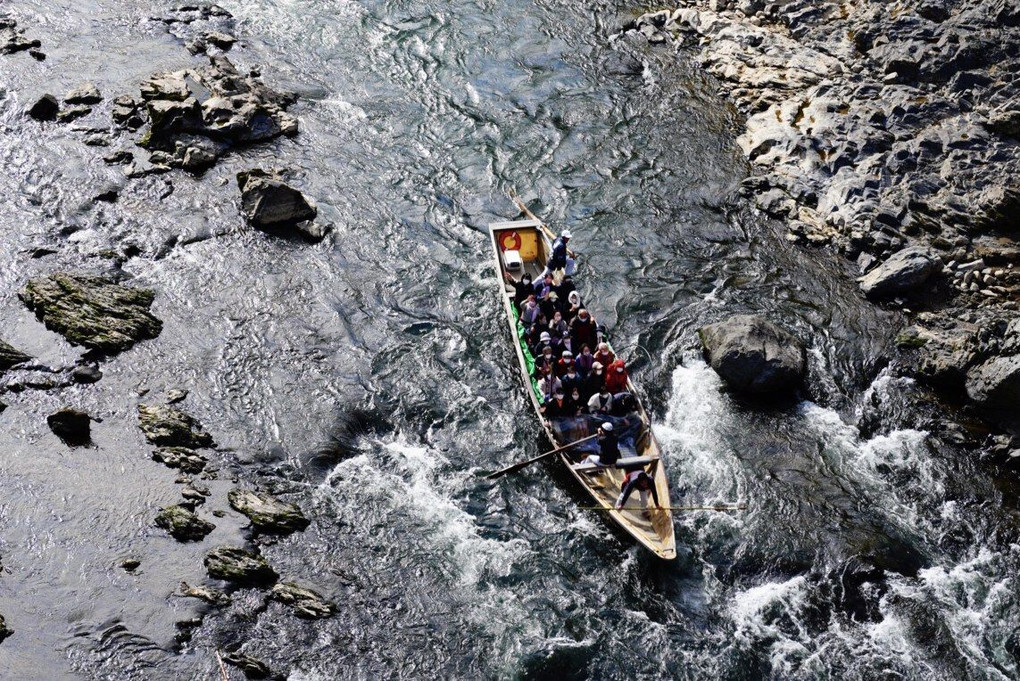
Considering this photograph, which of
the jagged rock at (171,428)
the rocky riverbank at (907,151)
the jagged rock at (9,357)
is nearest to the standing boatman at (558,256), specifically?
the rocky riverbank at (907,151)

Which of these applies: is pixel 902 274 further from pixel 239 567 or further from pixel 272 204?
pixel 239 567

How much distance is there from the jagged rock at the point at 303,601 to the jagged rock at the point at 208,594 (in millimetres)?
902

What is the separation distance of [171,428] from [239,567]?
4.33 meters

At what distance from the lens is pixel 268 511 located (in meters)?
19.1

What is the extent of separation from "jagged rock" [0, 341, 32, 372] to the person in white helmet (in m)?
13.9

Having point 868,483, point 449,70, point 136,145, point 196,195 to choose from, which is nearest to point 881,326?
point 868,483

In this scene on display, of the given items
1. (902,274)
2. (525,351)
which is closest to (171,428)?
(525,351)

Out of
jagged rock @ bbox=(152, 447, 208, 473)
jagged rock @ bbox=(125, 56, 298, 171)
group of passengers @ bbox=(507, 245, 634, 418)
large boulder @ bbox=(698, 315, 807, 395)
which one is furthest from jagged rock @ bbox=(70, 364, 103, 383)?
large boulder @ bbox=(698, 315, 807, 395)

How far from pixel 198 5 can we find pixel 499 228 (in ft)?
61.1

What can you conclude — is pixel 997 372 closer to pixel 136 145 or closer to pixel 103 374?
pixel 103 374

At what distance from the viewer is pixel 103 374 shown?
2198cm

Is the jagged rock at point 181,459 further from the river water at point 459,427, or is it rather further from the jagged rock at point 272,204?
the jagged rock at point 272,204

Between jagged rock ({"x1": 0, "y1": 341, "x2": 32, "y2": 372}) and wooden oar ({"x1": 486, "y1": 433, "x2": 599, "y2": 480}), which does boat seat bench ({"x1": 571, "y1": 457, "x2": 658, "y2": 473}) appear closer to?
wooden oar ({"x1": 486, "y1": 433, "x2": 599, "y2": 480})

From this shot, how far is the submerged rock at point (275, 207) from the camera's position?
26203 millimetres
